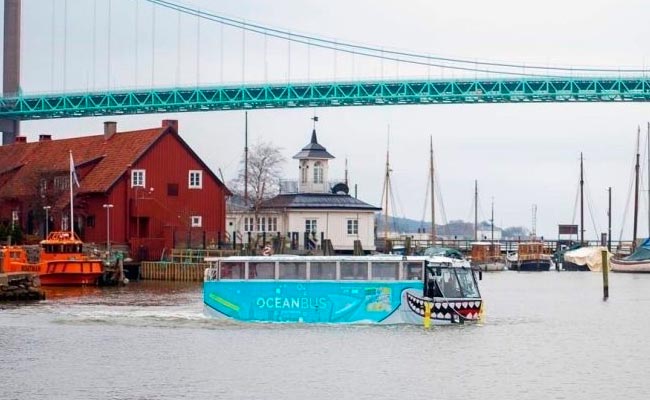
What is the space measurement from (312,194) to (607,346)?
50320mm

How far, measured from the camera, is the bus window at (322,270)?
40.8 m

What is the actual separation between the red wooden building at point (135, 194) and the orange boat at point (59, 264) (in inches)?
463

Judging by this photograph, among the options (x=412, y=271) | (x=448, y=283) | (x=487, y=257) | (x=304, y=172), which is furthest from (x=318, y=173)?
(x=412, y=271)

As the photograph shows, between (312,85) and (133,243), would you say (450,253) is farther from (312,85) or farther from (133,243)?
(312,85)

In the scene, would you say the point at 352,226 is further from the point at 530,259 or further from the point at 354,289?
the point at 354,289

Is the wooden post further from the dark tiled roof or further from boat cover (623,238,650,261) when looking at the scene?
boat cover (623,238,650,261)

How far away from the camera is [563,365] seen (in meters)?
34.8

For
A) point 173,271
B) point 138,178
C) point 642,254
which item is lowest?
point 173,271

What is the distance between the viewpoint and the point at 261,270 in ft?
136

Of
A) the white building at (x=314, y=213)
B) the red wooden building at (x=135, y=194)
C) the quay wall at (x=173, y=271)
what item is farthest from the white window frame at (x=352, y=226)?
the quay wall at (x=173, y=271)

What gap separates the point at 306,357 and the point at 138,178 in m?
46.5

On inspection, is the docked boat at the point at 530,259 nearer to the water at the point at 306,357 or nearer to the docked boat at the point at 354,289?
the water at the point at 306,357

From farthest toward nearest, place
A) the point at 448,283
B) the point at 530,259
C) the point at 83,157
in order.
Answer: the point at 530,259 → the point at 83,157 → the point at 448,283

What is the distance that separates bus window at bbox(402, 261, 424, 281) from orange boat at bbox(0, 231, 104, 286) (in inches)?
1092
